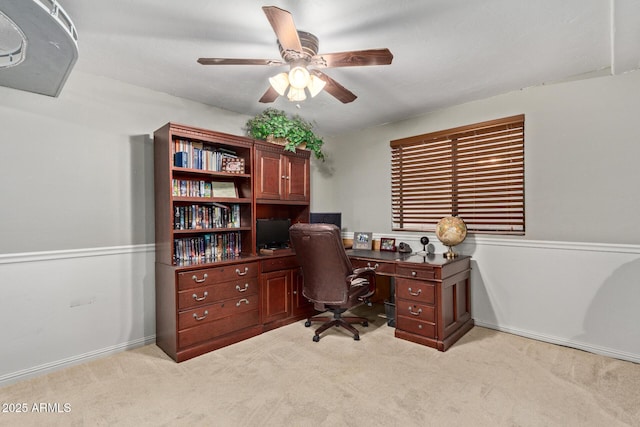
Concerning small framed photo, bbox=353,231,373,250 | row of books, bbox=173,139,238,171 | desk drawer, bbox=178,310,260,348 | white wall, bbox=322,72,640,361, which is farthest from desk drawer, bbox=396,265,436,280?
row of books, bbox=173,139,238,171

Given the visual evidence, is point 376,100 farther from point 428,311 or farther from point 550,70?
point 428,311

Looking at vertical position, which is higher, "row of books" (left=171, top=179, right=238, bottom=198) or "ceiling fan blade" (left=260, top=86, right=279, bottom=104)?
"ceiling fan blade" (left=260, top=86, right=279, bottom=104)

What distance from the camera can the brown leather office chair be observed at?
8.97 feet

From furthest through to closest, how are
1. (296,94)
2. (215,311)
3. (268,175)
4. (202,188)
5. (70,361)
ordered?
(268,175)
(202,188)
(215,311)
(70,361)
(296,94)

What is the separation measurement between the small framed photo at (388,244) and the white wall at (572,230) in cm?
78

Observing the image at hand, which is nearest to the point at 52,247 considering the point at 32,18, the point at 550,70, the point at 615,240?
the point at 32,18

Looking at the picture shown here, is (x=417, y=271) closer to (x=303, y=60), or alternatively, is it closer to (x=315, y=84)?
(x=315, y=84)

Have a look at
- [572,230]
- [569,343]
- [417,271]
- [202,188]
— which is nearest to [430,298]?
[417,271]

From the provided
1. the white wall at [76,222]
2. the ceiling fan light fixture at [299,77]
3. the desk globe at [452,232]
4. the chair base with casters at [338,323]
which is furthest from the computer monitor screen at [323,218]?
the ceiling fan light fixture at [299,77]

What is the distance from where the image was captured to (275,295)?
330 centimetres

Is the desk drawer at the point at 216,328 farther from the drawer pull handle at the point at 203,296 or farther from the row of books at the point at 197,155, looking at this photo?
the row of books at the point at 197,155

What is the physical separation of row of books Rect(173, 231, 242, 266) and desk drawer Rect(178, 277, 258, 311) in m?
0.26

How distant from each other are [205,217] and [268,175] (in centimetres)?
81

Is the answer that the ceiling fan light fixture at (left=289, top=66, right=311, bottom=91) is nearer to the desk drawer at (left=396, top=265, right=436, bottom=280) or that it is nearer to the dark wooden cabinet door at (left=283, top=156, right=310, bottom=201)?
the dark wooden cabinet door at (left=283, top=156, right=310, bottom=201)
